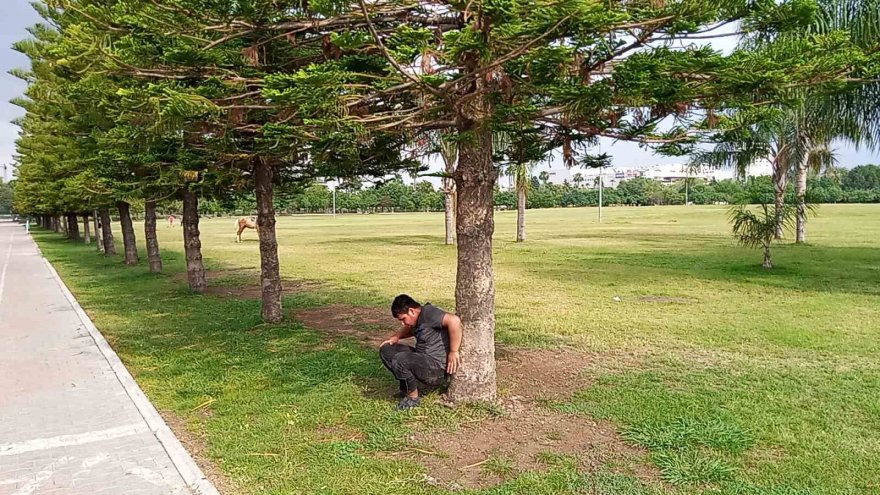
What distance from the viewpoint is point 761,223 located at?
49.1 ft

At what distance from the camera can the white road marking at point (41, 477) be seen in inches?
168

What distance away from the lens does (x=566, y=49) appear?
3689 mm

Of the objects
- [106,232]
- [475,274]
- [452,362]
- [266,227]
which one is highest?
[266,227]

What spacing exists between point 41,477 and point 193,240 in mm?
9079

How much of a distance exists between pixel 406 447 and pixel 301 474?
79 centimetres

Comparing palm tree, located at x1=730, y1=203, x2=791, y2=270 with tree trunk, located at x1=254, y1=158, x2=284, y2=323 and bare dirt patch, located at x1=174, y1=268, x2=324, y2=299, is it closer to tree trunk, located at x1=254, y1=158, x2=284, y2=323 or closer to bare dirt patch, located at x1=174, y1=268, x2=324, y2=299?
bare dirt patch, located at x1=174, y1=268, x2=324, y2=299

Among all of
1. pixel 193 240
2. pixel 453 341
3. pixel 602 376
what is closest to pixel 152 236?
pixel 193 240

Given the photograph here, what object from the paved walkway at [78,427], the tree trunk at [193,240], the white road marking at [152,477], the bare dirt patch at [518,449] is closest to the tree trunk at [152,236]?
the tree trunk at [193,240]

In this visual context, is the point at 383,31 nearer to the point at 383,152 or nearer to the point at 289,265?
the point at 383,152

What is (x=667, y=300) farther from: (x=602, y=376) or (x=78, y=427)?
(x=78, y=427)

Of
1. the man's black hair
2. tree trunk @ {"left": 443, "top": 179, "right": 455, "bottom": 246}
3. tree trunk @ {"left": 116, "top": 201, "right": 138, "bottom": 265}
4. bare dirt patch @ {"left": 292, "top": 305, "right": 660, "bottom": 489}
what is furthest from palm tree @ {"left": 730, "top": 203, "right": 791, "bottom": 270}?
tree trunk @ {"left": 116, "top": 201, "right": 138, "bottom": 265}

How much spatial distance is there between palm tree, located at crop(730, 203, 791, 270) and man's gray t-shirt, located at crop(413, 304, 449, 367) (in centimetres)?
1211

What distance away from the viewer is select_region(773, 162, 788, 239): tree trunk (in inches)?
588

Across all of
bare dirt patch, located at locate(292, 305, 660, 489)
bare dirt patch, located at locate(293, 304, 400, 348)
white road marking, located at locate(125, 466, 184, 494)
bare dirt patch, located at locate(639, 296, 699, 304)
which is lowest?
bare dirt patch, located at locate(639, 296, 699, 304)
